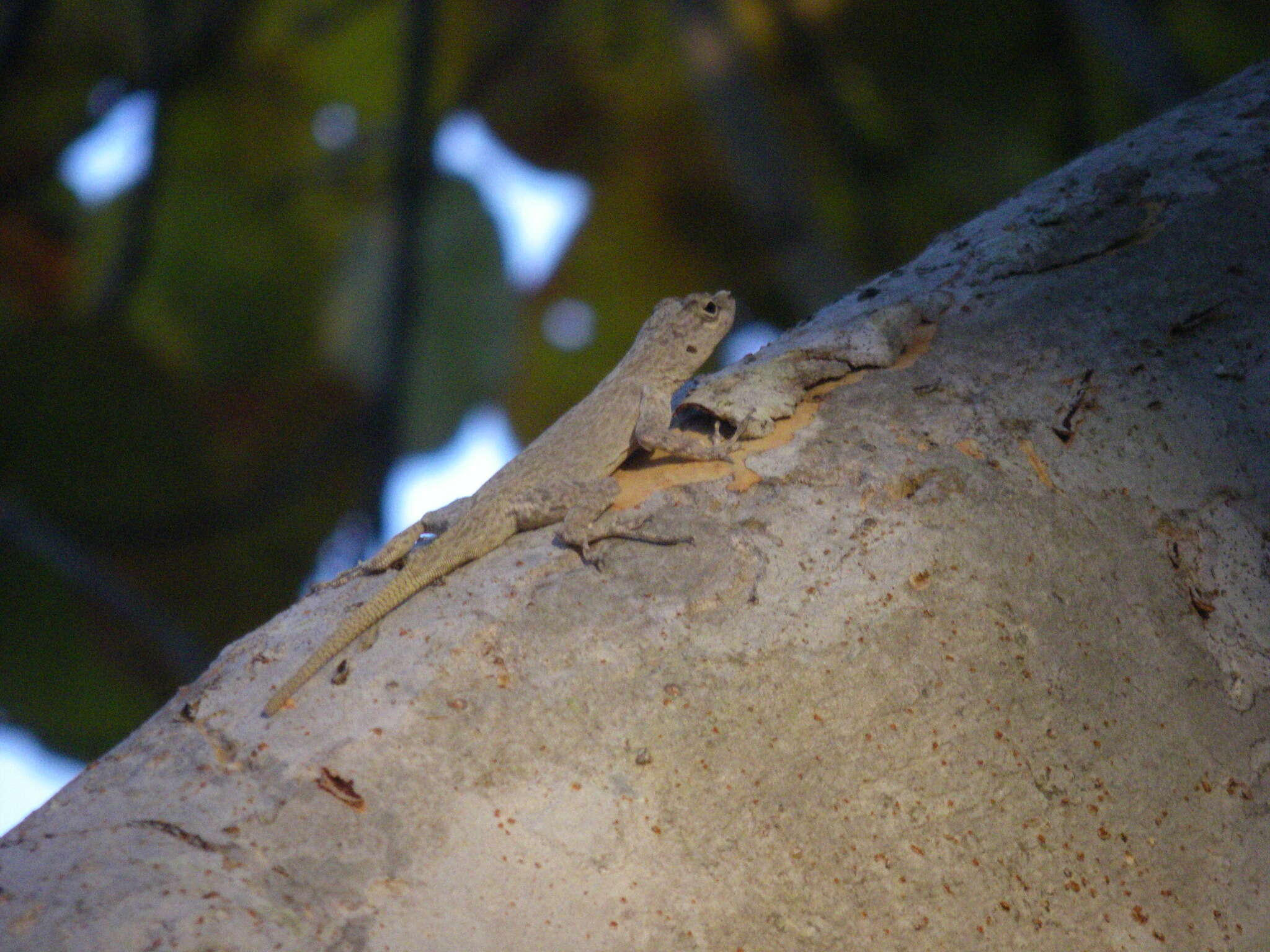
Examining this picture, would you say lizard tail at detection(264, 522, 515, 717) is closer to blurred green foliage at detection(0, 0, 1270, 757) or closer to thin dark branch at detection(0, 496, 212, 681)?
thin dark branch at detection(0, 496, 212, 681)

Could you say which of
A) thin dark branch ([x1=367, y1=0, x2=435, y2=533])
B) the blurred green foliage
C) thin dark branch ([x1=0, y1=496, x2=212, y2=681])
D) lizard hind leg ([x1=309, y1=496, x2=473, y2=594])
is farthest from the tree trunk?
the blurred green foliage

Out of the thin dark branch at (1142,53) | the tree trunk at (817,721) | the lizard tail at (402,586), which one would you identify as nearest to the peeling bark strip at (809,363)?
the tree trunk at (817,721)

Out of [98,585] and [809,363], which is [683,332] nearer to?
[809,363]

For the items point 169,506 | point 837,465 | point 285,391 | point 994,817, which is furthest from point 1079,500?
point 285,391

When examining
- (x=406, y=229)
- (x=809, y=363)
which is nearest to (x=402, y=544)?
(x=809, y=363)

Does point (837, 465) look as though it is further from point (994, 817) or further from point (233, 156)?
point (233, 156)

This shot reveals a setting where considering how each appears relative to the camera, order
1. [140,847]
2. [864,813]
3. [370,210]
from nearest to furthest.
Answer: [140,847], [864,813], [370,210]

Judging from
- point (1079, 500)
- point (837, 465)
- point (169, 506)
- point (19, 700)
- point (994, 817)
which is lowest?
point (994, 817)

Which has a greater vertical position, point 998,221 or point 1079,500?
point 998,221
